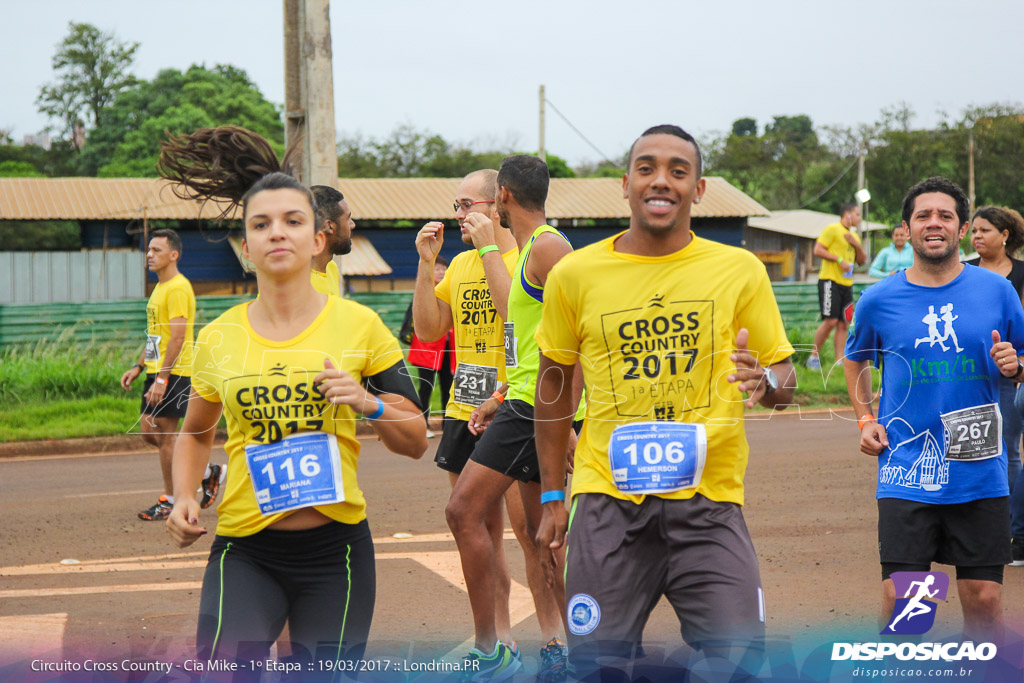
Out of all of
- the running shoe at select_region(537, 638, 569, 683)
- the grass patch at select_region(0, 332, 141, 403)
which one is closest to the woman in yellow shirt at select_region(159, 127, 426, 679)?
the running shoe at select_region(537, 638, 569, 683)

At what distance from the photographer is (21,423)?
12812mm

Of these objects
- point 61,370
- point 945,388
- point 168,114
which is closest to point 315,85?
point 61,370

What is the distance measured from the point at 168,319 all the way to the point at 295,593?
5.53m

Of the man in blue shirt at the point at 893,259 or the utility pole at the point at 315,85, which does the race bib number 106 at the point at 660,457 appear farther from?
the man in blue shirt at the point at 893,259

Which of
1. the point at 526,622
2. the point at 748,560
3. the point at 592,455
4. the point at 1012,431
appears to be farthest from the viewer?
the point at 1012,431

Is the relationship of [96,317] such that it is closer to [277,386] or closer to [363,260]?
[277,386]

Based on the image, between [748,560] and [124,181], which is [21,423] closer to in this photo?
[748,560]

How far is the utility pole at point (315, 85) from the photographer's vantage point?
12.6 metres

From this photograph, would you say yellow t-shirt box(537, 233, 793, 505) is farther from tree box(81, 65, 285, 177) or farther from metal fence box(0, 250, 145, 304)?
tree box(81, 65, 285, 177)

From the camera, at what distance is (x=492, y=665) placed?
195 inches

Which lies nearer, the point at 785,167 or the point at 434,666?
the point at 434,666

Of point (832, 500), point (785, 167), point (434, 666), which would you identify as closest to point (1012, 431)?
point (832, 500)

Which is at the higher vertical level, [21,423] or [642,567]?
[642,567]

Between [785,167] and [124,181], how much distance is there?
39.2 metres
